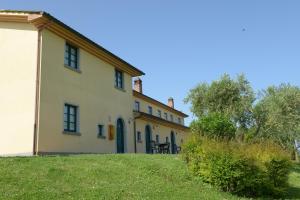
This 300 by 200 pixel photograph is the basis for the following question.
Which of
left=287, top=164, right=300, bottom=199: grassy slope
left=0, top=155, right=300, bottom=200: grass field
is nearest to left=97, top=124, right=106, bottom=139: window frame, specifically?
left=0, top=155, right=300, bottom=200: grass field

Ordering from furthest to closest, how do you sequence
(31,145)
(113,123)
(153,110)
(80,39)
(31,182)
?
(153,110) → (113,123) → (80,39) → (31,145) → (31,182)

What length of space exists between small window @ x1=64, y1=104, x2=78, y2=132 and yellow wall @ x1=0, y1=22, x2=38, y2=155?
2.36m

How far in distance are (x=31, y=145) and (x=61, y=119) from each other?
7.45 feet

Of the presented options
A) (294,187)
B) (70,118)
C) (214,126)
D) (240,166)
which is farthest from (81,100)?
(294,187)

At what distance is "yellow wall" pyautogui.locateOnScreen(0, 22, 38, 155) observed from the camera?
17359 mm

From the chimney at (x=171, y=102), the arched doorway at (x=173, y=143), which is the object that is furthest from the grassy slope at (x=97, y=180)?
the chimney at (x=171, y=102)

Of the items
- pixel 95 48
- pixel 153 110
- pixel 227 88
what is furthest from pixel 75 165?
pixel 227 88

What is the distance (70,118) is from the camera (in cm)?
1980

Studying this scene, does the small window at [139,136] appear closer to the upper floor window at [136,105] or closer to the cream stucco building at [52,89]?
the upper floor window at [136,105]

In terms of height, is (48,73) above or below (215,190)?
above

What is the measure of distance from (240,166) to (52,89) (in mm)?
9911

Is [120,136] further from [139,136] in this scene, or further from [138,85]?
[138,85]

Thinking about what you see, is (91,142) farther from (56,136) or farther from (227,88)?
(227,88)

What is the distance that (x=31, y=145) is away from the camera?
17031mm
